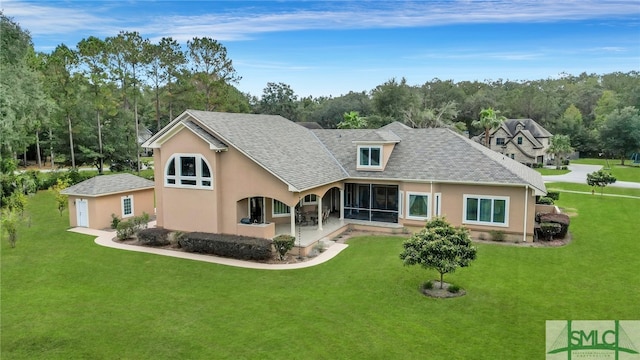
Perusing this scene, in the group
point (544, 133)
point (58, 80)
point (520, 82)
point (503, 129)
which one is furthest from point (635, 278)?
point (520, 82)

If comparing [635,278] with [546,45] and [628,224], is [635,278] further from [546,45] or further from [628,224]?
[546,45]

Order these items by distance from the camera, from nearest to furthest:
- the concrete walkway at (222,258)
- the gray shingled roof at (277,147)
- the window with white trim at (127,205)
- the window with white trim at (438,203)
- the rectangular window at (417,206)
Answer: the concrete walkway at (222,258) → the gray shingled roof at (277,147) → the window with white trim at (438,203) → the rectangular window at (417,206) → the window with white trim at (127,205)

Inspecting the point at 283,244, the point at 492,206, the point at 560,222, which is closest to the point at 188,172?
the point at 283,244

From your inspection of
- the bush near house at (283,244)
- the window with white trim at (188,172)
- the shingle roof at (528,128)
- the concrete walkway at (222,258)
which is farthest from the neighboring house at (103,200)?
the shingle roof at (528,128)

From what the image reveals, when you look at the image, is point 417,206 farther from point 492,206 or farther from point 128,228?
point 128,228

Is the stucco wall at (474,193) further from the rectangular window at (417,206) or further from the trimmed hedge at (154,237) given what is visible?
the trimmed hedge at (154,237)

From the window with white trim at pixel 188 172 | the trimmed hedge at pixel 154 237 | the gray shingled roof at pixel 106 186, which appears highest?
the window with white trim at pixel 188 172

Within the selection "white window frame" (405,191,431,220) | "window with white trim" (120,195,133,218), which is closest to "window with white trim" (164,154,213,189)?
"window with white trim" (120,195,133,218)
